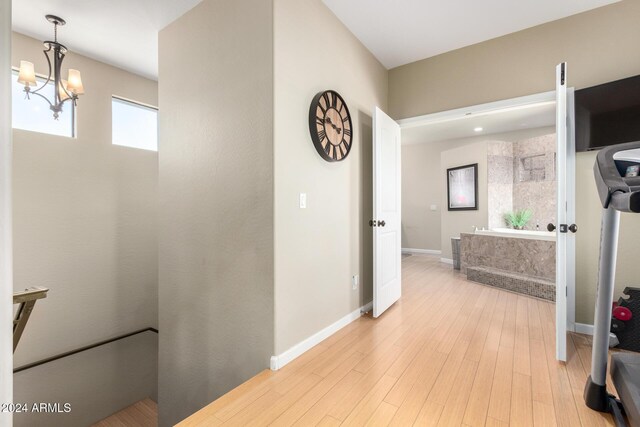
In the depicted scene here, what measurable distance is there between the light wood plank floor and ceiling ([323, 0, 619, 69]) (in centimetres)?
491

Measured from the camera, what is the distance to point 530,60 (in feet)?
9.50

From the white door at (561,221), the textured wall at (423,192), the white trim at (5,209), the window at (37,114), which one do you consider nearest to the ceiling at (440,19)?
the white door at (561,221)

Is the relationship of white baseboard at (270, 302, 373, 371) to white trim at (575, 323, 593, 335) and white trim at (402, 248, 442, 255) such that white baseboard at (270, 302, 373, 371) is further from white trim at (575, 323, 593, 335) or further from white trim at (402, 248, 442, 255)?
white trim at (402, 248, 442, 255)

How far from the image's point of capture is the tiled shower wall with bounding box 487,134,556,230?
229 inches

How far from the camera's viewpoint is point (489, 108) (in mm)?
3078

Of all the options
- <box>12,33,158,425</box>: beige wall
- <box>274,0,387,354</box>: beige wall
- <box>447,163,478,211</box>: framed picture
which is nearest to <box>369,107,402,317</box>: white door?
<box>274,0,387,354</box>: beige wall

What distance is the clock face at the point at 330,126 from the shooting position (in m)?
2.44

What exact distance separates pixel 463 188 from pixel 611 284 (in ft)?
16.4

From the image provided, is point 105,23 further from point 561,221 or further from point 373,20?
point 561,221

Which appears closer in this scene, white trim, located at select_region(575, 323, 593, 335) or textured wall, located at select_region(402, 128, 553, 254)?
white trim, located at select_region(575, 323, 593, 335)

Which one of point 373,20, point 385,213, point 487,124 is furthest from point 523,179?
point 373,20

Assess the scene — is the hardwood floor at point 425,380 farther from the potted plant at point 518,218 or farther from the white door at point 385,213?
the potted plant at point 518,218

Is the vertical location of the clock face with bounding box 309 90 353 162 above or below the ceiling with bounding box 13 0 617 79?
below

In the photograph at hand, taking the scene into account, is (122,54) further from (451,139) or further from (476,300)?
(451,139)
